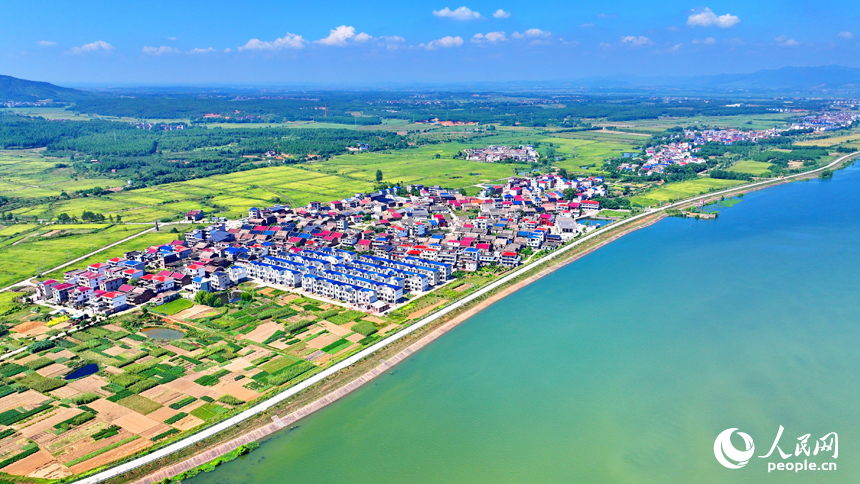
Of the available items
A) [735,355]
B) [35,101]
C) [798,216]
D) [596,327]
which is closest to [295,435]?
[596,327]

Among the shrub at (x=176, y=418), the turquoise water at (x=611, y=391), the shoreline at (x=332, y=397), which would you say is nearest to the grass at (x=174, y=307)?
the shrub at (x=176, y=418)

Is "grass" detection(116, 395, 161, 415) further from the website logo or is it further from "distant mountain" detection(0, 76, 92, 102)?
"distant mountain" detection(0, 76, 92, 102)

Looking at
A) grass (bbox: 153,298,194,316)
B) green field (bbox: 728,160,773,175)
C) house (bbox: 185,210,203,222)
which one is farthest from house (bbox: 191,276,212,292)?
green field (bbox: 728,160,773,175)

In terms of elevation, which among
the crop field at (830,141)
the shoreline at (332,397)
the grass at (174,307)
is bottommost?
the shoreline at (332,397)

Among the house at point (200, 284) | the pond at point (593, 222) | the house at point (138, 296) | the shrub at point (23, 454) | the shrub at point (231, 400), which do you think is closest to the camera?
the shrub at point (23, 454)

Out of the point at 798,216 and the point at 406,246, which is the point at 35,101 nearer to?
the point at 406,246

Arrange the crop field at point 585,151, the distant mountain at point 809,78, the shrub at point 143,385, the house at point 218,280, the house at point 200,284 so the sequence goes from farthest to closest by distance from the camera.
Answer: the distant mountain at point 809,78 → the crop field at point 585,151 → the house at point 218,280 → the house at point 200,284 → the shrub at point 143,385

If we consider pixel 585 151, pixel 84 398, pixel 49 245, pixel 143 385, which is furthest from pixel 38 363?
pixel 585 151

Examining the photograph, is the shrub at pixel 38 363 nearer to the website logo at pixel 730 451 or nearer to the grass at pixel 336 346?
the grass at pixel 336 346

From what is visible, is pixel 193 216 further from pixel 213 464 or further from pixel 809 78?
pixel 809 78
